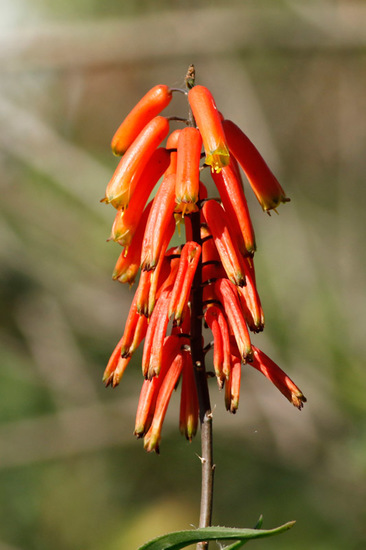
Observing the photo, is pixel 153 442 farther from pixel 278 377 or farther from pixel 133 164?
pixel 133 164

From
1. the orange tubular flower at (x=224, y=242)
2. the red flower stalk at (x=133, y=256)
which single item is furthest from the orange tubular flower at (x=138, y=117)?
the orange tubular flower at (x=224, y=242)

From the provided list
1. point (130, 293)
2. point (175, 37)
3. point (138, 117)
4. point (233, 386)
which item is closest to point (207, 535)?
point (233, 386)

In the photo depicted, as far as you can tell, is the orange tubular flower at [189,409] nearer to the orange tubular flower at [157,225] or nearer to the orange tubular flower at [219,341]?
the orange tubular flower at [219,341]

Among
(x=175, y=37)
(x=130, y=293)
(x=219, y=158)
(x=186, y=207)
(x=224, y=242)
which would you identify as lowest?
(x=224, y=242)

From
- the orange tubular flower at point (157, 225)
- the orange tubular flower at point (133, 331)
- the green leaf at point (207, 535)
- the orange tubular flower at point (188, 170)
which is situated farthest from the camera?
the orange tubular flower at point (133, 331)

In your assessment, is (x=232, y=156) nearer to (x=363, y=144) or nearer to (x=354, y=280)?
(x=354, y=280)

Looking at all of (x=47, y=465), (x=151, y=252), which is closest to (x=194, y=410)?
(x=151, y=252)

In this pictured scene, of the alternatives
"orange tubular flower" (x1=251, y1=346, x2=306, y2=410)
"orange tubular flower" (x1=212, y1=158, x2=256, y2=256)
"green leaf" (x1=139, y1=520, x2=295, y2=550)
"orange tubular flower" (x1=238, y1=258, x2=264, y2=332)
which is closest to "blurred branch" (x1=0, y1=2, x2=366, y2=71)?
"orange tubular flower" (x1=212, y1=158, x2=256, y2=256)
